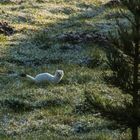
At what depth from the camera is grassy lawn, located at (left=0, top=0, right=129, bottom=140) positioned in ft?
62.1

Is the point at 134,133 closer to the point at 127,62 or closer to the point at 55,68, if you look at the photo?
the point at 127,62

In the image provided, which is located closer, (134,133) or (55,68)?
(134,133)

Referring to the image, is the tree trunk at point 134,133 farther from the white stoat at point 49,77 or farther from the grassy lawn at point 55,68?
the white stoat at point 49,77

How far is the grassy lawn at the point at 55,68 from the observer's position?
62.1ft

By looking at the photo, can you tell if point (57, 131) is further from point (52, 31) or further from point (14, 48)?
point (52, 31)

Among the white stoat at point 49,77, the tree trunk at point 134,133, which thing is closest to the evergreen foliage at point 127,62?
the tree trunk at point 134,133

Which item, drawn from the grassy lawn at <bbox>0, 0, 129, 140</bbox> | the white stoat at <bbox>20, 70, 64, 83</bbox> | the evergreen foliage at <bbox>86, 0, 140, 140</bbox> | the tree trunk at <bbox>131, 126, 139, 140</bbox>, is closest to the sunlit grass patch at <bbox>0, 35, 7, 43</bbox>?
the grassy lawn at <bbox>0, 0, 129, 140</bbox>

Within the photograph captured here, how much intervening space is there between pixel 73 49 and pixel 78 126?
1480 centimetres

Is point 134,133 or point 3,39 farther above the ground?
point 134,133

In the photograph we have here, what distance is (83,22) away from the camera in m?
43.9

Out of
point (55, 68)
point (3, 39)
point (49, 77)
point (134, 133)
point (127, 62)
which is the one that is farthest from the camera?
point (3, 39)

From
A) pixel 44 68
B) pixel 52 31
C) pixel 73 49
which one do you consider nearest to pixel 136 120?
pixel 44 68

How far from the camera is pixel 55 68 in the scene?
29.0 metres

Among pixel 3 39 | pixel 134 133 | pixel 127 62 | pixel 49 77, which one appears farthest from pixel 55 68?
pixel 127 62
